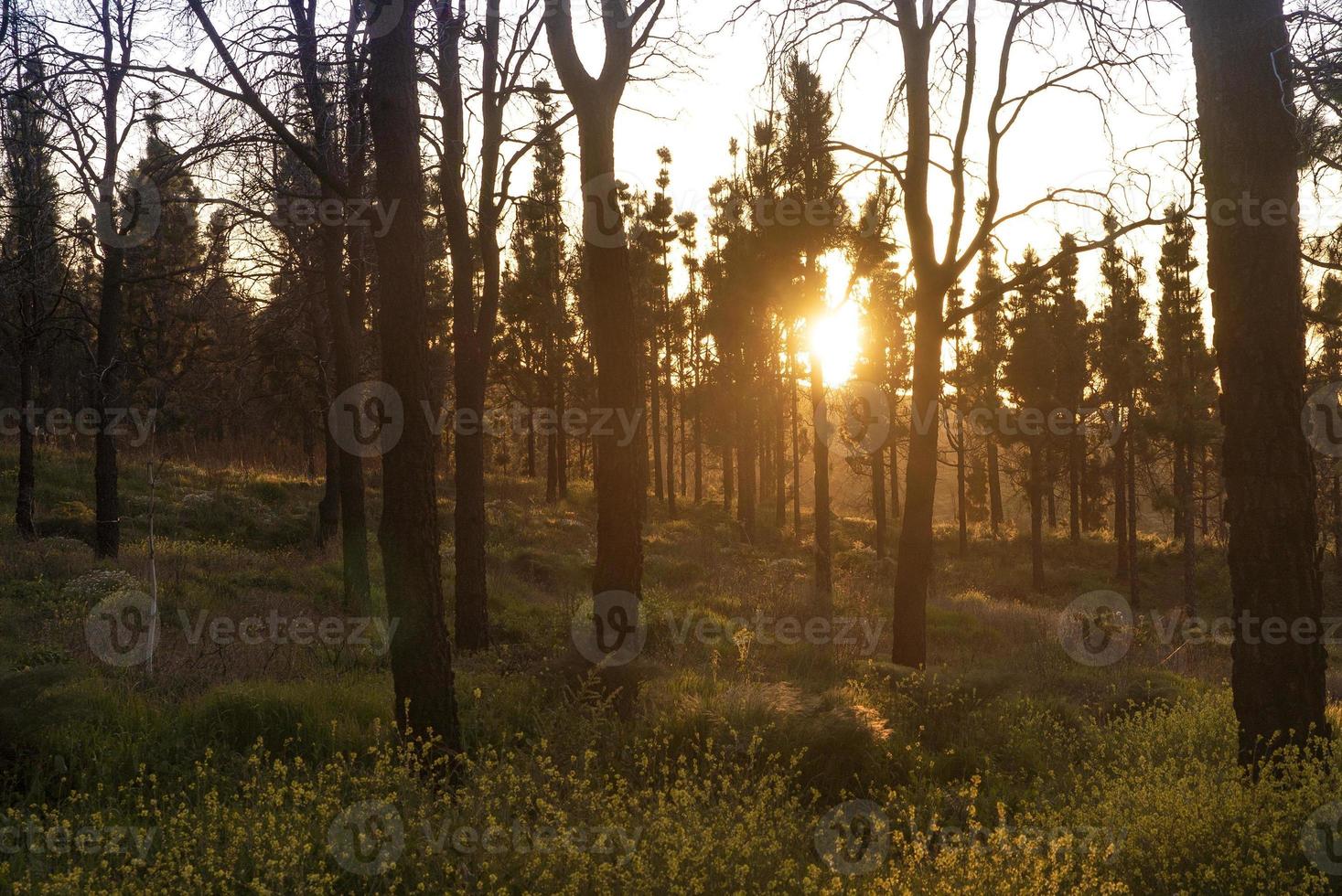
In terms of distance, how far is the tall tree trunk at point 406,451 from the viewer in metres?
6.07

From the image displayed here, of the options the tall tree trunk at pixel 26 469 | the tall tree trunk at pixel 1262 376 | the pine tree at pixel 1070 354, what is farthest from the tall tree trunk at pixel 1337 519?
the tall tree trunk at pixel 26 469

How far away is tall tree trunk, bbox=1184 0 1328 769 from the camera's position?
5867 mm

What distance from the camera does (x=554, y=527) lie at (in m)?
26.7

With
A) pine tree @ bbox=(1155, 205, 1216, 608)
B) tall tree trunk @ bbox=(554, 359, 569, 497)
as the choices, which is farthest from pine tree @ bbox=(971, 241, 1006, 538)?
tall tree trunk @ bbox=(554, 359, 569, 497)

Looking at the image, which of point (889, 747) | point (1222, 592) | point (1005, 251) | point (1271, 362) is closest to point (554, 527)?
point (1005, 251)

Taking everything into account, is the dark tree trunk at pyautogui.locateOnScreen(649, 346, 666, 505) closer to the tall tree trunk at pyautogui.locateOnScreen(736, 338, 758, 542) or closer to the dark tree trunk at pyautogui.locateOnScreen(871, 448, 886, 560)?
the tall tree trunk at pyautogui.locateOnScreen(736, 338, 758, 542)

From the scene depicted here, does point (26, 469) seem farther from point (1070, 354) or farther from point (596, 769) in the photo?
point (1070, 354)

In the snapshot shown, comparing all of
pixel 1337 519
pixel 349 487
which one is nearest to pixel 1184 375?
pixel 1337 519

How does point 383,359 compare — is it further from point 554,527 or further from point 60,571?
point 554,527

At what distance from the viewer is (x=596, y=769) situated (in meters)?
6.27

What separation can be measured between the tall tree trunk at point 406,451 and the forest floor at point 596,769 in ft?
1.50

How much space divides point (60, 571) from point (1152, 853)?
13.1 metres

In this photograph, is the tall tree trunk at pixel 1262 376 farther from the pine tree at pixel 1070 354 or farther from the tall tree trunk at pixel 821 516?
the pine tree at pixel 1070 354

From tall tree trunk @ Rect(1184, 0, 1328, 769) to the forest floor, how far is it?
58cm
